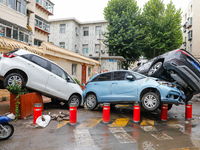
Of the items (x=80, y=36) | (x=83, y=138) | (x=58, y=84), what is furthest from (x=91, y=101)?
(x=80, y=36)

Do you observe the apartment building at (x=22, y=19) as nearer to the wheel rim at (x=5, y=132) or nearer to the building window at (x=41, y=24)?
the building window at (x=41, y=24)

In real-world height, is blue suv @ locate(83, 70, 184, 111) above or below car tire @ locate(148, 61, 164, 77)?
below

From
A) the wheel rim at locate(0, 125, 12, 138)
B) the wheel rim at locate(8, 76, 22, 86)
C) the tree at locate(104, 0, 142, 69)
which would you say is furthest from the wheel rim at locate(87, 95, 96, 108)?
the tree at locate(104, 0, 142, 69)

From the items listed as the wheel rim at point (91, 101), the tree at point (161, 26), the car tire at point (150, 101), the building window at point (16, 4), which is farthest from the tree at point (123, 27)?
the car tire at point (150, 101)

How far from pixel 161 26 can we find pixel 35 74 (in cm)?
2304

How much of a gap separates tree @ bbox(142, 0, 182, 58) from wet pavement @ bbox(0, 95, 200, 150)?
20794 millimetres

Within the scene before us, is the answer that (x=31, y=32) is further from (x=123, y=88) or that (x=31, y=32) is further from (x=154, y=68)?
(x=154, y=68)

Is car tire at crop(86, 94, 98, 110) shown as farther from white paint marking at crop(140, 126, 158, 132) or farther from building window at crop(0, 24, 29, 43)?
building window at crop(0, 24, 29, 43)

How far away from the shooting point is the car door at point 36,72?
7352 mm

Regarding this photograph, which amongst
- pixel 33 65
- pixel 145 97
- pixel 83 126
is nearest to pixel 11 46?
pixel 33 65

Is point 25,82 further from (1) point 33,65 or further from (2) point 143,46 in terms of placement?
(2) point 143,46

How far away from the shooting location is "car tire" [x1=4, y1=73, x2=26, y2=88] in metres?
6.98

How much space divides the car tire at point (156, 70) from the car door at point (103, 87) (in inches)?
75.5

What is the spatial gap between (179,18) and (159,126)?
25.0m
